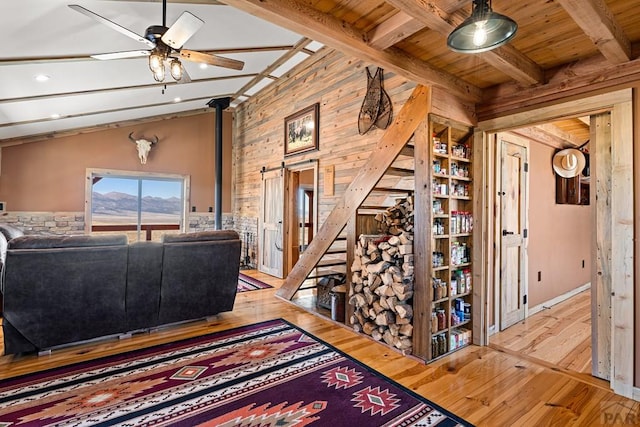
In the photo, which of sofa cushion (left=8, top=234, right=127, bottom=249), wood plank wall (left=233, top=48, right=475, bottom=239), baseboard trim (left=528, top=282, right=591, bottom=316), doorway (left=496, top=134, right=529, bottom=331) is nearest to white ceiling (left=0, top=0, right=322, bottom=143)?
wood plank wall (left=233, top=48, right=475, bottom=239)

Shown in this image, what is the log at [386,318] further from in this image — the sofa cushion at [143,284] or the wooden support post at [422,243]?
the sofa cushion at [143,284]

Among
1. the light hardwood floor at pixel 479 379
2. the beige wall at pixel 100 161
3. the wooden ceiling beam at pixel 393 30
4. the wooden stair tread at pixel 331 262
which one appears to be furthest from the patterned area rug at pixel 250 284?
the wooden ceiling beam at pixel 393 30

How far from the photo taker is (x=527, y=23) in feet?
6.59

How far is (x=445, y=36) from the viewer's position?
6.74ft

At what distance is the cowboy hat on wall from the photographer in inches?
167

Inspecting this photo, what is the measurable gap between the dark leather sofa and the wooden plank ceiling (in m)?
2.47

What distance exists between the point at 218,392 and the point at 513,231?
3.49 m

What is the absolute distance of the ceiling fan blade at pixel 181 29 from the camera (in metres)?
2.66

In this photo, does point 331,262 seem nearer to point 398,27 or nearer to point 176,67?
point 176,67

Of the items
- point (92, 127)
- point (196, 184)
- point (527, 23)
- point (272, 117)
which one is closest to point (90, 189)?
point (92, 127)

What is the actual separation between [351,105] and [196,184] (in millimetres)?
4940

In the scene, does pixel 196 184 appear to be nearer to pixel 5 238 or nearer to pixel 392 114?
pixel 5 238

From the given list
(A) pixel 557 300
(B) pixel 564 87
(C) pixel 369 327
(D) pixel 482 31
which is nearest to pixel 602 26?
(B) pixel 564 87

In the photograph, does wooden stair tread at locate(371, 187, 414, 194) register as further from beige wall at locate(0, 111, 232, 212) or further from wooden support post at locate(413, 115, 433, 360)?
beige wall at locate(0, 111, 232, 212)
